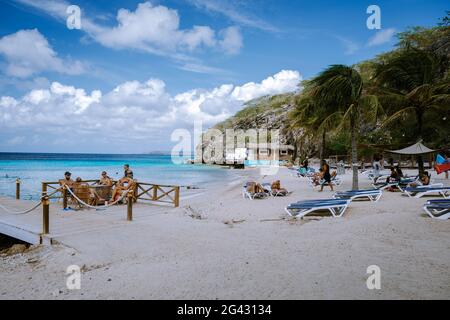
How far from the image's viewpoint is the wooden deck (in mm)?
7011

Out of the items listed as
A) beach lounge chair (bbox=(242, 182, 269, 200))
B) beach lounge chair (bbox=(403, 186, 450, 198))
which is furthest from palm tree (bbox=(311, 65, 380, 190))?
beach lounge chair (bbox=(242, 182, 269, 200))

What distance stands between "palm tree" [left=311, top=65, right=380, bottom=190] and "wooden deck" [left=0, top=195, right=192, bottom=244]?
26.4 feet

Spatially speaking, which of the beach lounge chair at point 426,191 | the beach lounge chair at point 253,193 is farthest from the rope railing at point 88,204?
the beach lounge chair at point 426,191

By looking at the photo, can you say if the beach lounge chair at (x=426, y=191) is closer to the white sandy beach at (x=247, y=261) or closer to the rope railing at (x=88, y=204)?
the white sandy beach at (x=247, y=261)

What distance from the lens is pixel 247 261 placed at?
16.2 feet

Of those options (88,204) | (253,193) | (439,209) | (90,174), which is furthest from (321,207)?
(90,174)

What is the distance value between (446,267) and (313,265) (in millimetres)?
1793

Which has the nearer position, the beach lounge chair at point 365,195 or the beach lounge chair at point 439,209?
the beach lounge chair at point 439,209

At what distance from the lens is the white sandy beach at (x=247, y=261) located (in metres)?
3.90

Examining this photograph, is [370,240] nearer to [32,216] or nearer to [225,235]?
[225,235]

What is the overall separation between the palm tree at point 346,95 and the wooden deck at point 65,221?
8048 mm

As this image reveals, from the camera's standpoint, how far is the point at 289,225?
7.79m

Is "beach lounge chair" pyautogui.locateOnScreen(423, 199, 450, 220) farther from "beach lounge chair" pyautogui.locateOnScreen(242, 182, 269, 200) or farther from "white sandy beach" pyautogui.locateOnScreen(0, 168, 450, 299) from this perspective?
"beach lounge chair" pyautogui.locateOnScreen(242, 182, 269, 200)
